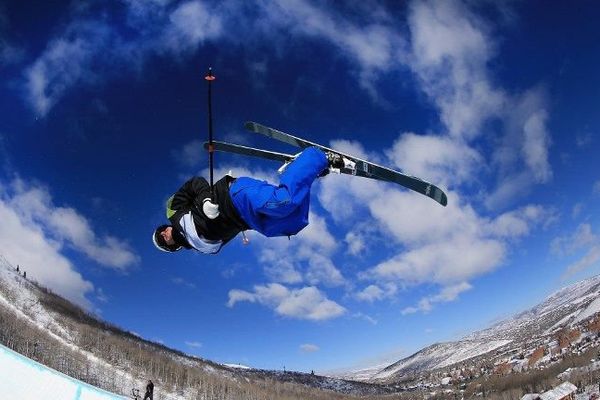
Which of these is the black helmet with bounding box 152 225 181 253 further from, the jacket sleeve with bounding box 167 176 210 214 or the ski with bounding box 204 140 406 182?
the ski with bounding box 204 140 406 182

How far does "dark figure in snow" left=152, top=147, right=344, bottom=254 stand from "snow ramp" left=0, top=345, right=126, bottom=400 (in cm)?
855

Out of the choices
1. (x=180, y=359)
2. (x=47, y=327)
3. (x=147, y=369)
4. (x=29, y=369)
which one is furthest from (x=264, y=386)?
(x=29, y=369)

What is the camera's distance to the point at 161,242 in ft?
20.7

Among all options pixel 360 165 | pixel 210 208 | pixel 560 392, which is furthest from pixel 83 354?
pixel 210 208

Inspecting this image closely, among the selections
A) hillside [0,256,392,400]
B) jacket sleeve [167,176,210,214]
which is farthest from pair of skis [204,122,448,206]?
hillside [0,256,392,400]

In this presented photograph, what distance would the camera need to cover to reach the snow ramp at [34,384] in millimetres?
12320

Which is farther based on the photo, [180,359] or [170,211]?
[180,359]

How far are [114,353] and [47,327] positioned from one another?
946 cm

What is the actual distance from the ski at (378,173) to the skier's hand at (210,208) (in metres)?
2.25

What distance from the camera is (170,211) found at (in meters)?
6.15

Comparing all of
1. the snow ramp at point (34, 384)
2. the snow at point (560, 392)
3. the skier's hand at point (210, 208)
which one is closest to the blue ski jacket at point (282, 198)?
the skier's hand at point (210, 208)

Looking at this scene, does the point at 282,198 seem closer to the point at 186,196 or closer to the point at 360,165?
the point at 186,196

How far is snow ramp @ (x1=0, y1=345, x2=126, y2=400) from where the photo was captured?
12.3 m

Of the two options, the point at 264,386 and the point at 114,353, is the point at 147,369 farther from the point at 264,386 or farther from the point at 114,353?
the point at 264,386
